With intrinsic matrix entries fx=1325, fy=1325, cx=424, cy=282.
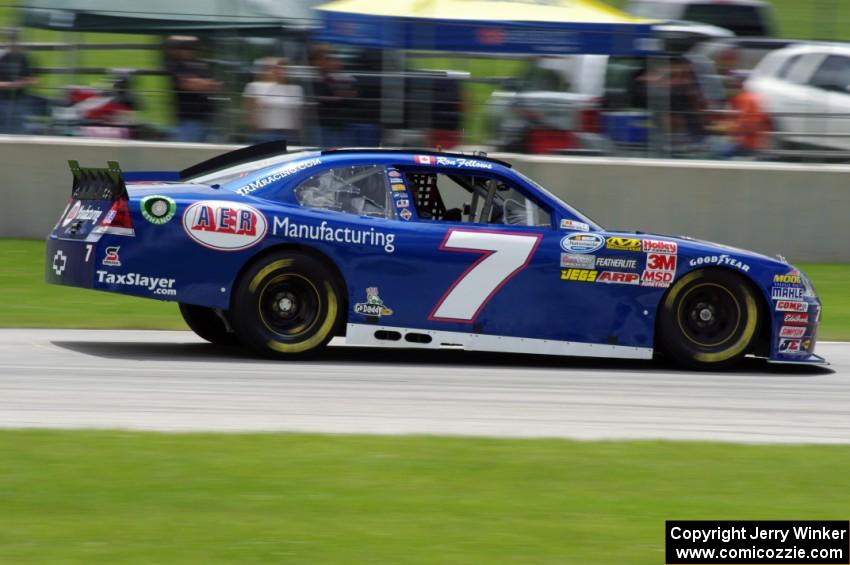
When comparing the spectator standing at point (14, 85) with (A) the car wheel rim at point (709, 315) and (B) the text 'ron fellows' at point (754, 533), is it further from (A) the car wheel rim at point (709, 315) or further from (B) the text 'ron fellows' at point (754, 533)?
(B) the text 'ron fellows' at point (754, 533)

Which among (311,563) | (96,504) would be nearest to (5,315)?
(96,504)

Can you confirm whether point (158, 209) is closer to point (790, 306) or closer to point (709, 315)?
point (709, 315)

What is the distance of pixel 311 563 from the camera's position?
15.0 feet

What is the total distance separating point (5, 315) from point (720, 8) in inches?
526

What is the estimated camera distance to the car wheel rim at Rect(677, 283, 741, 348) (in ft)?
30.8

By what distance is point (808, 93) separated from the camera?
51.9 feet

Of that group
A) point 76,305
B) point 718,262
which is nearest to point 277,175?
point 718,262

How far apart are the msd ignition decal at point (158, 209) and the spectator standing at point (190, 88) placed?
6185 millimetres

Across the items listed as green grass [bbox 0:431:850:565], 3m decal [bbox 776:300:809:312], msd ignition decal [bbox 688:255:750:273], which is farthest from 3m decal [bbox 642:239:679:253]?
green grass [bbox 0:431:850:565]

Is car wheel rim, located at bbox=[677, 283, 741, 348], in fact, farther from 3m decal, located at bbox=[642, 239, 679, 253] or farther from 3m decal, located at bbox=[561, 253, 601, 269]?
3m decal, located at bbox=[561, 253, 601, 269]

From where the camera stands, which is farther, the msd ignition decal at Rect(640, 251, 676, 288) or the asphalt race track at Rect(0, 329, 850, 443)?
the msd ignition decal at Rect(640, 251, 676, 288)

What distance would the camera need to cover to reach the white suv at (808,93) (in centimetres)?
1556

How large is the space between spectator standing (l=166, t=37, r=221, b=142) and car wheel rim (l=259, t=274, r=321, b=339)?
6.28 metres

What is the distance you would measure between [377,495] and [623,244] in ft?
13.5
